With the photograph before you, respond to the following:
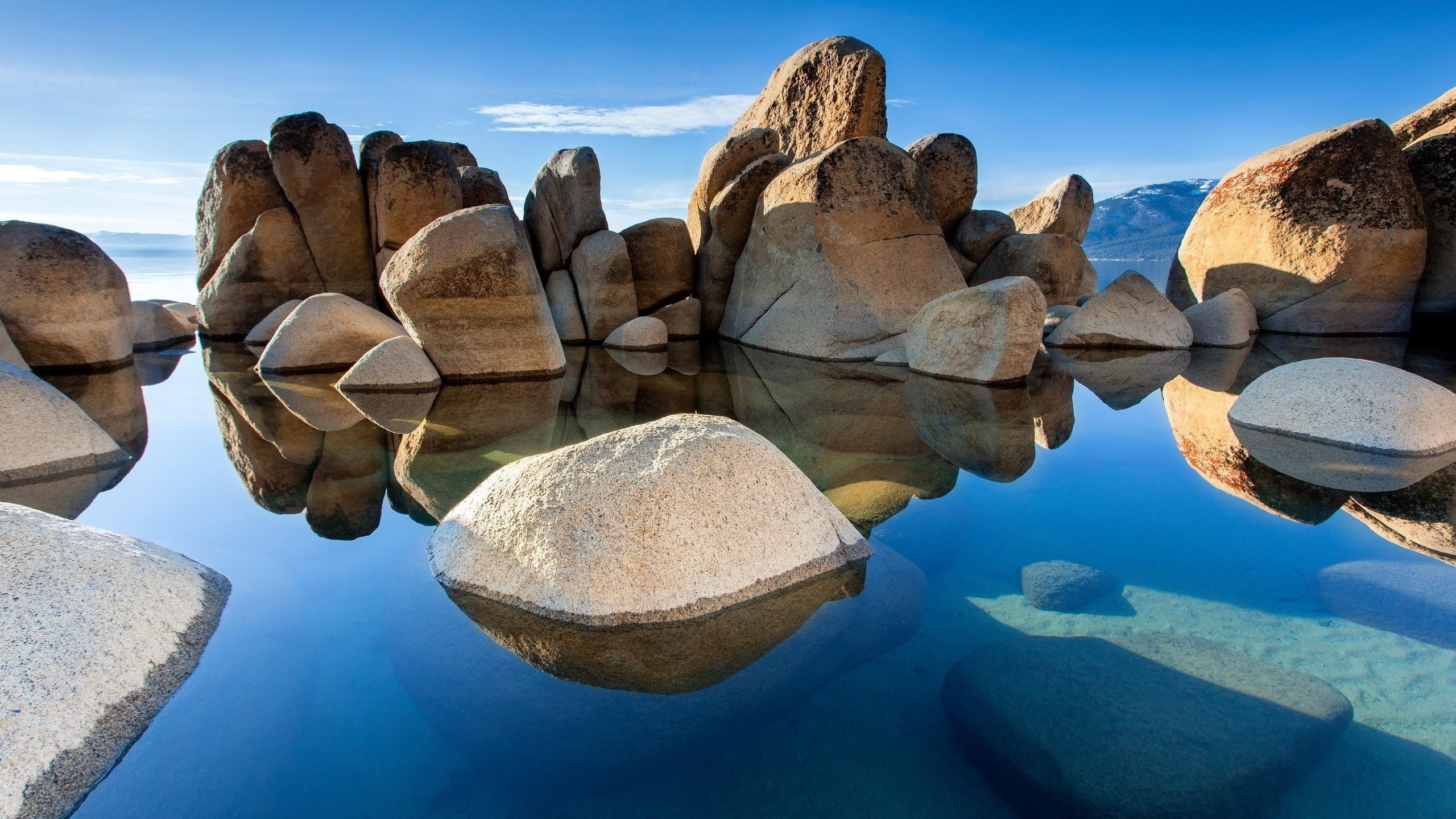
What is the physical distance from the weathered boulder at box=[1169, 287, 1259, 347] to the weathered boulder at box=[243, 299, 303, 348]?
1258 centimetres

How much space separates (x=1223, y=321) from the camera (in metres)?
10.5

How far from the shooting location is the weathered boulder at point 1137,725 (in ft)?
5.99

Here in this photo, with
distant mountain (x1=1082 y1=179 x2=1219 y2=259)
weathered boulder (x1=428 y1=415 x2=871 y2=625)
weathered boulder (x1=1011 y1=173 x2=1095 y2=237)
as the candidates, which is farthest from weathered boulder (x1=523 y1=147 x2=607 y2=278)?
distant mountain (x1=1082 y1=179 x2=1219 y2=259)

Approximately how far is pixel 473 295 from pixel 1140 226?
207929 mm

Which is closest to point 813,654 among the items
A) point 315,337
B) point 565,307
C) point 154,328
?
point 315,337

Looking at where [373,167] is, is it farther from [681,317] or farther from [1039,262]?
[1039,262]

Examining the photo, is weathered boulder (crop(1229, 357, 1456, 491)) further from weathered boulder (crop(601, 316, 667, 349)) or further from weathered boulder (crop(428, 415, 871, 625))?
weathered boulder (crop(601, 316, 667, 349))

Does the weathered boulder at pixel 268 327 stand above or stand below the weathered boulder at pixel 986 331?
below

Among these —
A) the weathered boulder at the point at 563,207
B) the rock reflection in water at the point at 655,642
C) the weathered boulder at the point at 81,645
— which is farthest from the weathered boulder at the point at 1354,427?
the weathered boulder at the point at 563,207

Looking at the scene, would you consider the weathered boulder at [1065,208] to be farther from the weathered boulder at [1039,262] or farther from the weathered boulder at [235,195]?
the weathered boulder at [235,195]

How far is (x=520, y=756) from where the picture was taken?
198cm

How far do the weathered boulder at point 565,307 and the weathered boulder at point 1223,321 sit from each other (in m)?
8.81

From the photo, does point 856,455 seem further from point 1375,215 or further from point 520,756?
point 1375,215

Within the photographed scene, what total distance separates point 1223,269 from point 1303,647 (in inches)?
447
